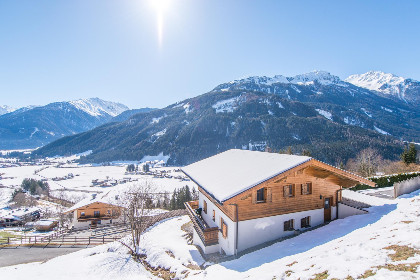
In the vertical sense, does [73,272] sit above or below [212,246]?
below

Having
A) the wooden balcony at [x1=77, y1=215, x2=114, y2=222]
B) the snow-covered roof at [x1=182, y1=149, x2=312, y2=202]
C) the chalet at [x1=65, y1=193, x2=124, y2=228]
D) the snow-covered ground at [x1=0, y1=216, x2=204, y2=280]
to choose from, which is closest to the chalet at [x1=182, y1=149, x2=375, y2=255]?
the snow-covered roof at [x1=182, y1=149, x2=312, y2=202]

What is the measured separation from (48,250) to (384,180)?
1837 inches

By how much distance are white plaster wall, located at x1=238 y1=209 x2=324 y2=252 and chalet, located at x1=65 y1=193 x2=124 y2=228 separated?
43964 millimetres

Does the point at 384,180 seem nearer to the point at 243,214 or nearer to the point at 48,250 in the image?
the point at 243,214

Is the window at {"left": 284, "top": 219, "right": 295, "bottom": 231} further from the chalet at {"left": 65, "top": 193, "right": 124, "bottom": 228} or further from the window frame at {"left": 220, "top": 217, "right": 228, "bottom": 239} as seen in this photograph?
the chalet at {"left": 65, "top": 193, "right": 124, "bottom": 228}

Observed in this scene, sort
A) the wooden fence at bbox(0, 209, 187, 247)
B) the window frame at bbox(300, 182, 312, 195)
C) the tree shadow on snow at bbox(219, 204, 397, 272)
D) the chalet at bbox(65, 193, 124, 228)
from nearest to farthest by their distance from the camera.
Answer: the tree shadow on snow at bbox(219, 204, 397, 272), the window frame at bbox(300, 182, 312, 195), the wooden fence at bbox(0, 209, 187, 247), the chalet at bbox(65, 193, 124, 228)

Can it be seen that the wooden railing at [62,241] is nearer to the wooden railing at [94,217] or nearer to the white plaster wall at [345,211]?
the wooden railing at [94,217]

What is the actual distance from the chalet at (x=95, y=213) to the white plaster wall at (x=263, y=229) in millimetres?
43964

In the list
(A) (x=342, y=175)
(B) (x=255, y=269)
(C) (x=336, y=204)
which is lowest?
(B) (x=255, y=269)

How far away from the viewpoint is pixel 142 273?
18.9 m

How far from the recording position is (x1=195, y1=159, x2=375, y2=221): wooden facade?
1675cm

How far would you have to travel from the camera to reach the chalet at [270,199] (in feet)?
54.5

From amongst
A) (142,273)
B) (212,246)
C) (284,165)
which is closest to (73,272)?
(142,273)

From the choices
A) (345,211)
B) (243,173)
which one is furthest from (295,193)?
(345,211)
